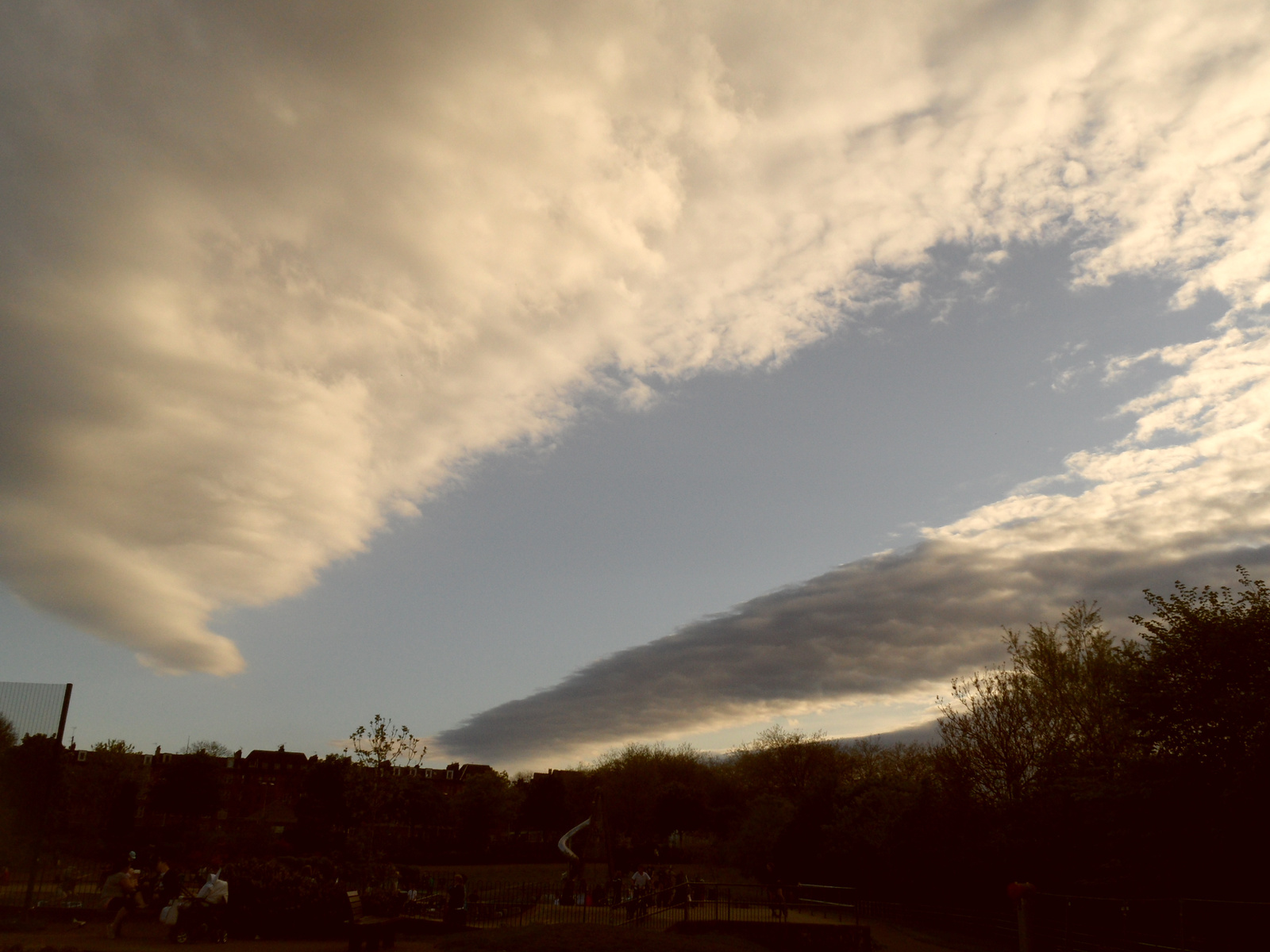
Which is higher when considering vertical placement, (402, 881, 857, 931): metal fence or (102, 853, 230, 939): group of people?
(102, 853, 230, 939): group of people

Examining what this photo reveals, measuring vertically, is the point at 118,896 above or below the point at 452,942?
above

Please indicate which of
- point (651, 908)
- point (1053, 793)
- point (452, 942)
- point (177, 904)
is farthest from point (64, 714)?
point (1053, 793)

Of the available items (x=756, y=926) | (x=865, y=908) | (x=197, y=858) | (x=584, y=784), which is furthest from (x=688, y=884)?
(x=584, y=784)

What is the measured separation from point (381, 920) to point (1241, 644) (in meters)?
25.8

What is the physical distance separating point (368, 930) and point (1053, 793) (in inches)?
1054

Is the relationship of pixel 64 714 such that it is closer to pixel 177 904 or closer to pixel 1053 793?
pixel 177 904

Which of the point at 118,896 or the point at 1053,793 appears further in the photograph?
the point at 1053,793

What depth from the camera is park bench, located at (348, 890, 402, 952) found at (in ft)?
54.4

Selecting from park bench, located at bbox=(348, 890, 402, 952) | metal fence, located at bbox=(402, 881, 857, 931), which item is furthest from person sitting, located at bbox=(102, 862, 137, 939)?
metal fence, located at bbox=(402, 881, 857, 931)

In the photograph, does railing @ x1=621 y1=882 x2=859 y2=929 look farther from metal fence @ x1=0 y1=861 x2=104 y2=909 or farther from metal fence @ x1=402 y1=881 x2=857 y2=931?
metal fence @ x1=0 y1=861 x2=104 y2=909

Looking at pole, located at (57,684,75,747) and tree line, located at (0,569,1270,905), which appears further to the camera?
tree line, located at (0,569,1270,905)

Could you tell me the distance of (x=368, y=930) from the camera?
1694cm

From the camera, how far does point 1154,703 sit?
26.7 m

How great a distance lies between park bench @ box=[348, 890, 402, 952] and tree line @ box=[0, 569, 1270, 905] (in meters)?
3.82
